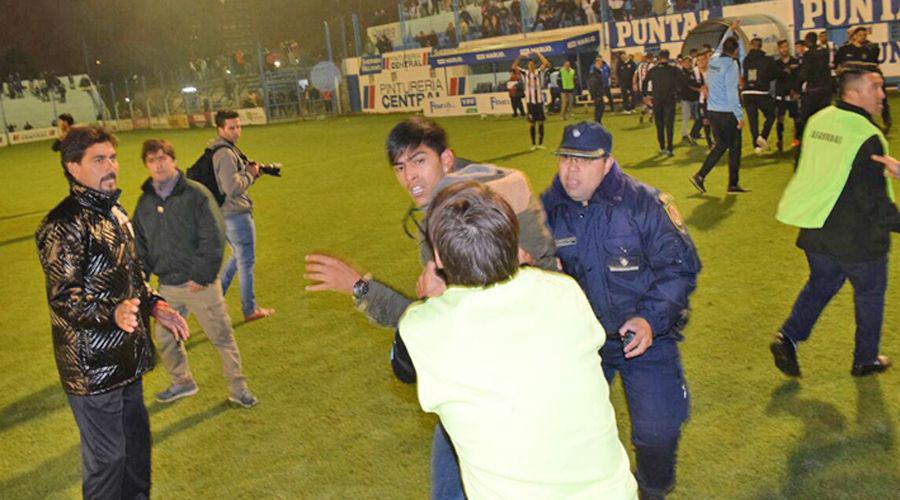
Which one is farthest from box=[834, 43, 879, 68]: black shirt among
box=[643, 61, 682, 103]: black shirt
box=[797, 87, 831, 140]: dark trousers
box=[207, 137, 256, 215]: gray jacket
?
box=[207, 137, 256, 215]: gray jacket

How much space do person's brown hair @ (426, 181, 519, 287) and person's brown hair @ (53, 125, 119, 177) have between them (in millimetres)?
2624

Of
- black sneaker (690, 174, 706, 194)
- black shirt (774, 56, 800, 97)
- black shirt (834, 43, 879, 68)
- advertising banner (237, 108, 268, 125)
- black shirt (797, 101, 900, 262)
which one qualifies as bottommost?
black sneaker (690, 174, 706, 194)

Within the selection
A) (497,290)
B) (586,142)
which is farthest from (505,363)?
(586,142)

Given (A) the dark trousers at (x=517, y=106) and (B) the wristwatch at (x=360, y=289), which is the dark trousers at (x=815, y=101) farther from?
(A) the dark trousers at (x=517, y=106)

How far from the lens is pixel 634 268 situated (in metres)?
3.74

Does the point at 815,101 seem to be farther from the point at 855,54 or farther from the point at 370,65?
the point at 370,65

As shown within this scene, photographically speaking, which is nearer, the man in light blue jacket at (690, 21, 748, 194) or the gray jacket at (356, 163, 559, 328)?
the gray jacket at (356, 163, 559, 328)

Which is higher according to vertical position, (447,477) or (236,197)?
(236,197)

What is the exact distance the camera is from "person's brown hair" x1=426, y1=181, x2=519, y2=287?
219 centimetres

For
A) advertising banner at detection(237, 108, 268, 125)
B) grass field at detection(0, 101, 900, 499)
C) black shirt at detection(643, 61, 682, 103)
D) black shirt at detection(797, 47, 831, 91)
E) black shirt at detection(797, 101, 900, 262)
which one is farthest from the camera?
advertising banner at detection(237, 108, 268, 125)

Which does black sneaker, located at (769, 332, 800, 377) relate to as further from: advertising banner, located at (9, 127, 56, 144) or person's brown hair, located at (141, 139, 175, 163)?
advertising banner, located at (9, 127, 56, 144)

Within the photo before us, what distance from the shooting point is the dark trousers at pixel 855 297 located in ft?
17.9

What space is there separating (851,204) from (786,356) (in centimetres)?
116

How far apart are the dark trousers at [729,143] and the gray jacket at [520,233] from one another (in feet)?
30.8
